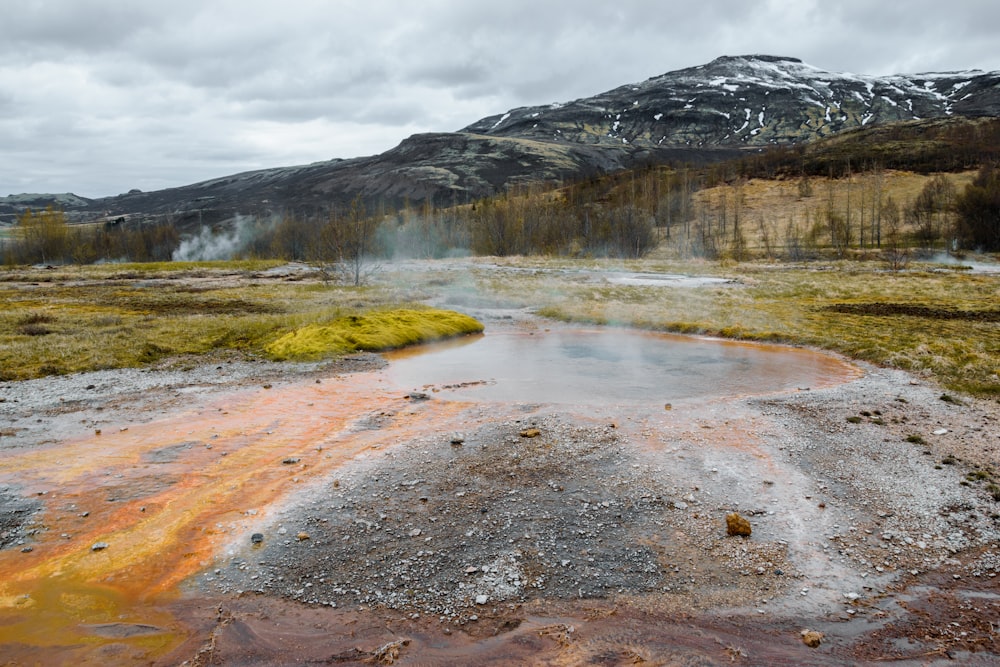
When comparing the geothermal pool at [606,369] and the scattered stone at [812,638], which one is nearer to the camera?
the scattered stone at [812,638]

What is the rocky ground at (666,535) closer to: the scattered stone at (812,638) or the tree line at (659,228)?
the scattered stone at (812,638)

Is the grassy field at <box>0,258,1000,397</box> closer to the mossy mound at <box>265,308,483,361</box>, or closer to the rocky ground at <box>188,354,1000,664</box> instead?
the mossy mound at <box>265,308,483,361</box>

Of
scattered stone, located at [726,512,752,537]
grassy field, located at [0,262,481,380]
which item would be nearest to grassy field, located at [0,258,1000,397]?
grassy field, located at [0,262,481,380]

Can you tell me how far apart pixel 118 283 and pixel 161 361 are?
39.4 m

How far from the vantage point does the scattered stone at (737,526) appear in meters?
7.22

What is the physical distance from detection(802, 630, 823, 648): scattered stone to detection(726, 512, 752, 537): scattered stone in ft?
5.72

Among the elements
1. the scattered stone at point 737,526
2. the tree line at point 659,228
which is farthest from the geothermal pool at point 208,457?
the tree line at point 659,228

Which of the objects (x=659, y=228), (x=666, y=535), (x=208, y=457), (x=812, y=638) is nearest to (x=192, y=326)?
(x=208, y=457)

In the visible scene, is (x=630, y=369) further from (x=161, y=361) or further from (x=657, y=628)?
(x=161, y=361)

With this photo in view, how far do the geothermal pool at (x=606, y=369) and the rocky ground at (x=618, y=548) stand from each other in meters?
2.64

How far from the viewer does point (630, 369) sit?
16609 mm

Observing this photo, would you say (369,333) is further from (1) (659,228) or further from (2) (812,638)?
(1) (659,228)

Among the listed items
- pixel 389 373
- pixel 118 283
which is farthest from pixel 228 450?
pixel 118 283

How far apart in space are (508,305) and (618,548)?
81.9 ft
